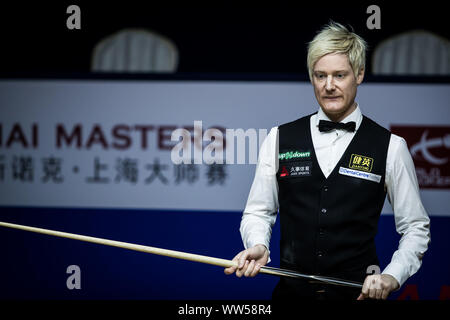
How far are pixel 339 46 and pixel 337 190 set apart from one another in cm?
45

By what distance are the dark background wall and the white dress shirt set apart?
348 centimetres

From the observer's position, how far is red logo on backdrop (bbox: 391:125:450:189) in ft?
10.5

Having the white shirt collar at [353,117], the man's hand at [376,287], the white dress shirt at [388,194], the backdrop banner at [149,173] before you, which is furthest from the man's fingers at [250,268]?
the backdrop banner at [149,173]

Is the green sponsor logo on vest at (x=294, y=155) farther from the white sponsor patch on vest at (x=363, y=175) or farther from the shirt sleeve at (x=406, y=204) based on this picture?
the shirt sleeve at (x=406, y=204)

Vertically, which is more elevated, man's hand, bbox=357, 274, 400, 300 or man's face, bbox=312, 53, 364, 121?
man's face, bbox=312, 53, 364, 121

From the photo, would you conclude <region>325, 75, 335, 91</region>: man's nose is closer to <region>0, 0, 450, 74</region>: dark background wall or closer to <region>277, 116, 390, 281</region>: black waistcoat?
<region>277, 116, 390, 281</region>: black waistcoat

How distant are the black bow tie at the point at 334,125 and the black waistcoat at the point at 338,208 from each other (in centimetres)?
3

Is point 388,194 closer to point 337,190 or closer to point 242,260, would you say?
point 337,190

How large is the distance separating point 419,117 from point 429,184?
386 millimetres

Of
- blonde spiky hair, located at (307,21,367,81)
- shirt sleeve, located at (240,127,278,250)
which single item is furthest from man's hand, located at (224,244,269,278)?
blonde spiky hair, located at (307,21,367,81)

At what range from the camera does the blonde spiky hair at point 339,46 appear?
1710 millimetres

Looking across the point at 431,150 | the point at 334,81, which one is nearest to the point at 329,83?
the point at 334,81

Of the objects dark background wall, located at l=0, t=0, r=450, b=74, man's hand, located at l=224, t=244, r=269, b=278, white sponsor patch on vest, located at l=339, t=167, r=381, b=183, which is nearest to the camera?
man's hand, located at l=224, t=244, r=269, b=278

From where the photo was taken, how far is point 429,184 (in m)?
3.22
